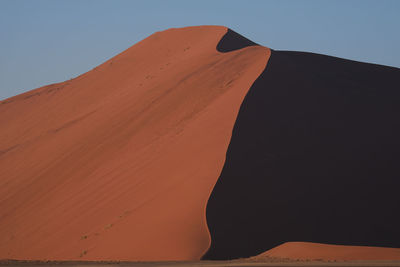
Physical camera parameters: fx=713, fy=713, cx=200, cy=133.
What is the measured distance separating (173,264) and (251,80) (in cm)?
958

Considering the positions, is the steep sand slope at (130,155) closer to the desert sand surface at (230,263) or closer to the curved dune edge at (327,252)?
the desert sand surface at (230,263)

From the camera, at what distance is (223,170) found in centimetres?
1777

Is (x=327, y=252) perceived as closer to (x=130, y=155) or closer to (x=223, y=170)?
(x=223, y=170)

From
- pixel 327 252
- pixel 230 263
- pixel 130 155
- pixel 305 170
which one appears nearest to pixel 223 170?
pixel 305 170

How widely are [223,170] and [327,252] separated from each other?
11.6 ft

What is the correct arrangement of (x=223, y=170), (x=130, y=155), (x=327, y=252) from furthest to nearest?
(x=130, y=155)
(x=223, y=170)
(x=327, y=252)

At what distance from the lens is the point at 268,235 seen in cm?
1655

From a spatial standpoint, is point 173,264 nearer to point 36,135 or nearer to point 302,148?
point 302,148

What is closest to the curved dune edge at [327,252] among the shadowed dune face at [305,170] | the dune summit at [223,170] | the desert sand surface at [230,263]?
the dune summit at [223,170]

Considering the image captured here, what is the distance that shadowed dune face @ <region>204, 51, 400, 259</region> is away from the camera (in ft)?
55.0

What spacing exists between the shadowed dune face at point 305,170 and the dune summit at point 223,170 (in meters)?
0.04

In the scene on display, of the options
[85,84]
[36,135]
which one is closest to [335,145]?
[36,135]

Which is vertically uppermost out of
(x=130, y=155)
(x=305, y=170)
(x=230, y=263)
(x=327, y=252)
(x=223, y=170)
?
(x=223, y=170)

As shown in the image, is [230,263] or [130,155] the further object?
[130,155]
